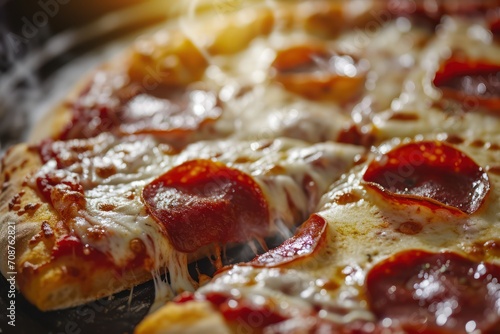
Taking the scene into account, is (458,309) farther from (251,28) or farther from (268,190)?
(251,28)

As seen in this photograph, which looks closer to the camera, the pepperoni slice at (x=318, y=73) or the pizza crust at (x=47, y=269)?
the pizza crust at (x=47, y=269)

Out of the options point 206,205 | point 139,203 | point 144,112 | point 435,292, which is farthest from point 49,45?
point 435,292

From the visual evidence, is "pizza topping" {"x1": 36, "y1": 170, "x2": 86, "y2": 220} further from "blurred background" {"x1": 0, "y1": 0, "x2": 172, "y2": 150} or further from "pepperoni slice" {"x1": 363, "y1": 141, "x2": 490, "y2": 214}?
"pepperoni slice" {"x1": 363, "y1": 141, "x2": 490, "y2": 214}

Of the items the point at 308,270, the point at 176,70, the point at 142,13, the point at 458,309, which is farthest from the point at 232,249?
the point at 142,13

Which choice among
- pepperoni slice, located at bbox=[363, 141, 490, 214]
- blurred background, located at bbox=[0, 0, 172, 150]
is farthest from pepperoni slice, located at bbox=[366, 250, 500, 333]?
blurred background, located at bbox=[0, 0, 172, 150]

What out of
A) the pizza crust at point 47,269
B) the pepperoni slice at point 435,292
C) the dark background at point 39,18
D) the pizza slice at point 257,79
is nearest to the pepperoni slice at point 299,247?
the pepperoni slice at point 435,292

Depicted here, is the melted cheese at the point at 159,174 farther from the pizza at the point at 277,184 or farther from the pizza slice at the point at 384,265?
the pizza slice at the point at 384,265
